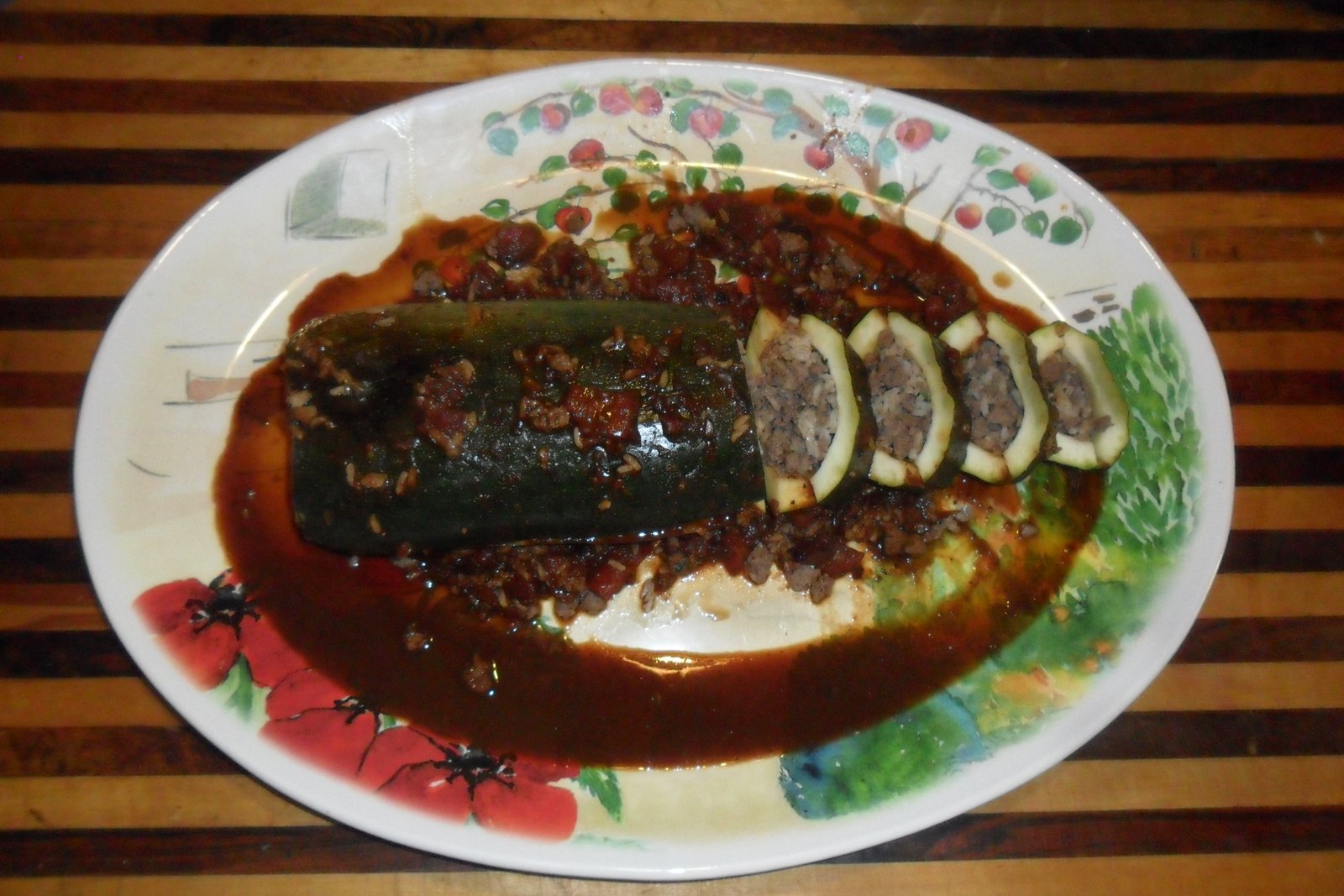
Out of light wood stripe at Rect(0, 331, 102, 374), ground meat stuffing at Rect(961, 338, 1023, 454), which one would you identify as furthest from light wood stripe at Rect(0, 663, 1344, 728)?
light wood stripe at Rect(0, 331, 102, 374)

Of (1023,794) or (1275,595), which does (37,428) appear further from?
(1275,595)

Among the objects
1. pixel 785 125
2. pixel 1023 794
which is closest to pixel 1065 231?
pixel 785 125

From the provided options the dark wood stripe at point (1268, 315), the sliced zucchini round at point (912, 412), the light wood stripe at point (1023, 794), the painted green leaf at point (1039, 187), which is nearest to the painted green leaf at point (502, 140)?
the sliced zucchini round at point (912, 412)

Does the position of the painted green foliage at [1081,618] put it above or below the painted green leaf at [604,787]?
above

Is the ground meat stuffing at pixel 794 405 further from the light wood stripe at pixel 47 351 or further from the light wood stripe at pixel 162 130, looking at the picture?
the light wood stripe at pixel 47 351

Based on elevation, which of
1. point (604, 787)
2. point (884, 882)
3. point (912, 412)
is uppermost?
point (912, 412)

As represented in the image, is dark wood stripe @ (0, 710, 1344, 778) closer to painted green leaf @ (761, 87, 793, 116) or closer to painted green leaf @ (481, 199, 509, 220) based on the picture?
painted green leaf @ (481, 199, 509, 220)
